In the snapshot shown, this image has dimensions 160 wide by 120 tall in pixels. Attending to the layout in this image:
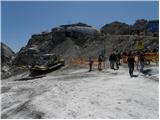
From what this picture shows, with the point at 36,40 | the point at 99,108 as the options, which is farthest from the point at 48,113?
the point at 36,40

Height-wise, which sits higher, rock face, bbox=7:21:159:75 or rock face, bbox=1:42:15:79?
rock face, bbox=7:21:159:75

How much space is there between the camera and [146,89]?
17.8 meters

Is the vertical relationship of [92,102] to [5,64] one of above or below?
above

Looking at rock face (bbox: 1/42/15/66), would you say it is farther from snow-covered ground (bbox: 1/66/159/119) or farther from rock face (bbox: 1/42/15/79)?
snow-covered ground (bbox: 1/66/159/119)

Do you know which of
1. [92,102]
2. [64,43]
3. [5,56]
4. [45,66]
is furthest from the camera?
[5,56]

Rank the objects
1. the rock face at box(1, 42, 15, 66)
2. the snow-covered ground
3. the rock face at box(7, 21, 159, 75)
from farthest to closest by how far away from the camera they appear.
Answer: the rock face at box(1, 42, 15, 66) → the rock face at box(7, 21, 159, 75) → the snow-covered ground

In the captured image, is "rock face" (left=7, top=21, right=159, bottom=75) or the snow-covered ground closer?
the snow-covered ground

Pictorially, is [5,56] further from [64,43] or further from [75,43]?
[75,43]

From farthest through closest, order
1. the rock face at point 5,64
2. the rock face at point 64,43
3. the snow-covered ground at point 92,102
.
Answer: the rock face at point 64,43
the rock face at point 5,64
the snow-covered ground at point 92,102

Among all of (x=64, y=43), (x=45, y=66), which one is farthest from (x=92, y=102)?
(x=64, y=43)

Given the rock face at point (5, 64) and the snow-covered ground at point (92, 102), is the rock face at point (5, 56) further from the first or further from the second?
the snow-covered ground at point (92, 102)

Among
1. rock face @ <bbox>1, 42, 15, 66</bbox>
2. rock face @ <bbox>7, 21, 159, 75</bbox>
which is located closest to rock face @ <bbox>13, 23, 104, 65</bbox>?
rock face @ <bbox>7, 21, 159, 75</bbox>

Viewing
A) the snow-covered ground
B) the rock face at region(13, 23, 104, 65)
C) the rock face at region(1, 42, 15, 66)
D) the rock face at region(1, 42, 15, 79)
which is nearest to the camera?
the snow-covered ground

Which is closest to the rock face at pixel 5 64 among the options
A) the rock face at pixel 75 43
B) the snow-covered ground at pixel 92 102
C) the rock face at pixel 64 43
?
the rock face at pixel 75 43
